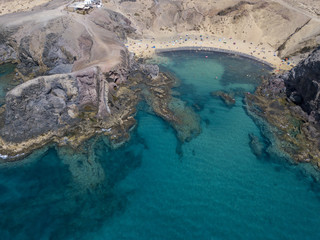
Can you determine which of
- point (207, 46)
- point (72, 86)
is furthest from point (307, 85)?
point (72, 86)

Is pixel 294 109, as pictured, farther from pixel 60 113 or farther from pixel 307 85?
pixel 60 113

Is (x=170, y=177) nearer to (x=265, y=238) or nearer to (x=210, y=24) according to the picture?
(x=265, y=238)

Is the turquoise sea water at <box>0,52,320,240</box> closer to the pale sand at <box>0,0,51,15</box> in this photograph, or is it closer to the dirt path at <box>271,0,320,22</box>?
the dirt path at <box>271,0,320,22</box>

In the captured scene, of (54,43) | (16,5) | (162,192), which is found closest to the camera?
(162,192)

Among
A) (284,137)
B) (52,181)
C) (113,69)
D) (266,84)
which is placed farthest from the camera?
(266,84)

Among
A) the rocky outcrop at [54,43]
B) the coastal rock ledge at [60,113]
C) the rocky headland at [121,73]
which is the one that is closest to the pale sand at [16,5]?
the rocky headland at [121,73]

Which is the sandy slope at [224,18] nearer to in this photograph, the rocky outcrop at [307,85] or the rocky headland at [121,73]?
the rocky headland at [121,73]

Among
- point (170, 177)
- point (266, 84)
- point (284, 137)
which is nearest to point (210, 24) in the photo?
point (266, 84)
